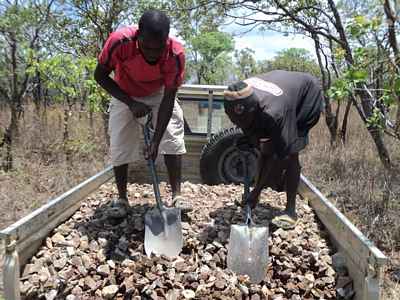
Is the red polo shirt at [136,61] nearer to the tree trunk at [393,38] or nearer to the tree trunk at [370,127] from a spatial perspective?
the tree trunk at [393,38]

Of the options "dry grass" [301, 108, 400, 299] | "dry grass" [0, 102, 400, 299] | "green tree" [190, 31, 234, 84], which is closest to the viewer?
"dry grass" [301, 108, 400, 299]

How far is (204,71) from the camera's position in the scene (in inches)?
1336

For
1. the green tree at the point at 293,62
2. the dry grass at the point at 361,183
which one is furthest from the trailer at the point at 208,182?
the green tree at the point at 293,62

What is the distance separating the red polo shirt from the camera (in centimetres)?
337

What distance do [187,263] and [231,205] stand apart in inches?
51.7

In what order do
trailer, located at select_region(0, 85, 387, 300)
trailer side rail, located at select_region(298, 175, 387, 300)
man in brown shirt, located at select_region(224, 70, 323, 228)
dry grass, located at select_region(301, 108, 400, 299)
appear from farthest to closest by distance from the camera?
dry grass, located at select_region(301, 108, 400, 299) → man in brown shirt, located at select_region(224, 70, 323, 228) → trailer, located at select_region(0, 85, 387, 300) → trailer side rail, located at select_region(298, 175, 387, 300)

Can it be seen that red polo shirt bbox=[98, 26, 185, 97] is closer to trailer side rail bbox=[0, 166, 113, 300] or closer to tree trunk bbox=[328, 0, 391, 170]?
trailer side rail bbox=[0, 166, 113, 300]

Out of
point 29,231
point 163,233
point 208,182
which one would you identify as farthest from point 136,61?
point 208,182

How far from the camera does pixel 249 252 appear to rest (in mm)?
2938

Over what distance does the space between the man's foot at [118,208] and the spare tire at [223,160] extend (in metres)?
1.39

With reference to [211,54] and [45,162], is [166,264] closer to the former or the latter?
[45,162]

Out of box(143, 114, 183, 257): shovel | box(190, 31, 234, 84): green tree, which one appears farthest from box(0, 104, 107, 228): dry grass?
box(190, 31, 234, 84): green tree

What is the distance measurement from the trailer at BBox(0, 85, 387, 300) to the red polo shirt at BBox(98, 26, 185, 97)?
110cm

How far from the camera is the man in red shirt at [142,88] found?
124 inches
